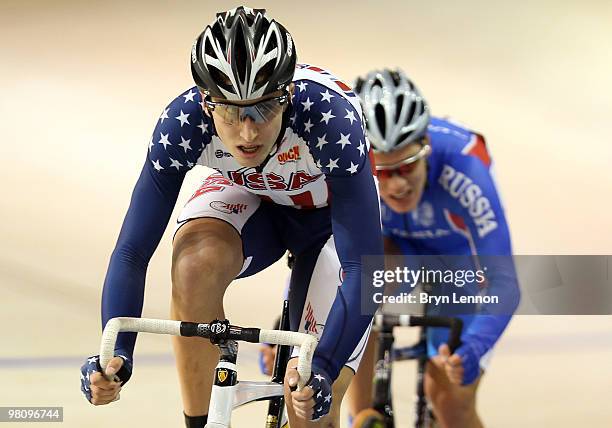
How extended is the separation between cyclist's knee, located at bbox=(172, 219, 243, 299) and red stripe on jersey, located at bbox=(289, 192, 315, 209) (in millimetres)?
200

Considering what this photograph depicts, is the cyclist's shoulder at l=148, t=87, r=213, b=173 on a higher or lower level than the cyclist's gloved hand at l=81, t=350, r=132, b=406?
higher

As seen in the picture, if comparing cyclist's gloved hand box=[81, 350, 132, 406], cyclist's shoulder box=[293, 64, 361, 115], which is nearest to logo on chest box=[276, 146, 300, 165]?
cyclist's shoulder box=[293, 64, 361, 115]

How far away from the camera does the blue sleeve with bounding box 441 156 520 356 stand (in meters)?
3.71

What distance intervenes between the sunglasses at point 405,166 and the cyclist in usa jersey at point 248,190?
105cm

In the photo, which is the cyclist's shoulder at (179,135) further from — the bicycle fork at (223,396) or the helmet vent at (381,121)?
the helmet vent at (381,121)

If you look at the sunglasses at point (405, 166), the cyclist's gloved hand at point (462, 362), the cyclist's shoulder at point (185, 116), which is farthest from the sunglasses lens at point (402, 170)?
the cyclist's shoulder at point (185, 116)

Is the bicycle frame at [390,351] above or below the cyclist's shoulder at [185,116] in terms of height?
below

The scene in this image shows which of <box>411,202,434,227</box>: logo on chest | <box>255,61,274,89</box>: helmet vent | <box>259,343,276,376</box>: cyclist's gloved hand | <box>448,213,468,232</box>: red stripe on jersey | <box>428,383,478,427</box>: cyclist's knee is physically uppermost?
<box>411,202,434,227</box>: logo on chest

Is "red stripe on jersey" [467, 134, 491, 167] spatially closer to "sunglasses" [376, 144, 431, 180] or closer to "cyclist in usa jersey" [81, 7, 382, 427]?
"sunglasses" [376, 144, 431, 180]

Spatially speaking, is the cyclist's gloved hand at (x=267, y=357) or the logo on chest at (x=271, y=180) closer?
the logo on chest at (x=271, y=180)

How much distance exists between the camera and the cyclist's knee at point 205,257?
2818 millimetres

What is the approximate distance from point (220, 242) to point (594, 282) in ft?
6.55

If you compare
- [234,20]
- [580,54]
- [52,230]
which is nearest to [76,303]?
[52,230]

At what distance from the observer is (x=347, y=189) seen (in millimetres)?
2689
